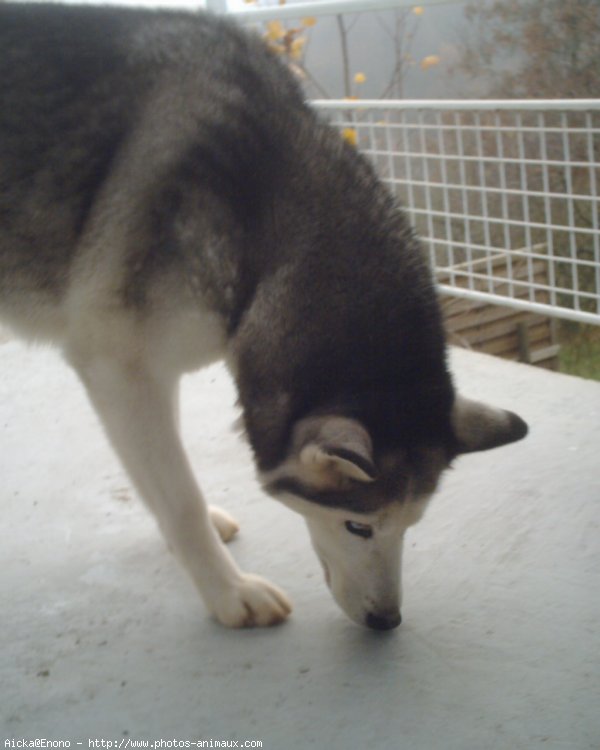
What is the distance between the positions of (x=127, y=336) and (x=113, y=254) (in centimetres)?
16

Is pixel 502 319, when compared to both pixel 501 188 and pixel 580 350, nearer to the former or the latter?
pixel 580 350

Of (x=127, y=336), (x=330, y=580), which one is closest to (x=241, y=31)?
(x=127, y=336)

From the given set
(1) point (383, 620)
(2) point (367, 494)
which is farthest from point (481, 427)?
(1) point (383, 620)

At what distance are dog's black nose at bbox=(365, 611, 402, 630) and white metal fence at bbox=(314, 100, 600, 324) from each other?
1459mm

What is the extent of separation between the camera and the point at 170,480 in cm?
191

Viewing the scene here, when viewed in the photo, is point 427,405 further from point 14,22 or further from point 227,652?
point 14,22

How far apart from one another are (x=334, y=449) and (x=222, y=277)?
0.51m

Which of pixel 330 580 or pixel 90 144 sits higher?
pixel 90 144

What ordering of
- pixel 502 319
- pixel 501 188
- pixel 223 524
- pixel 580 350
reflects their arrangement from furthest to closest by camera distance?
pixel 502 319
pixel 580 350
pixel 501 188
pixel 223 524

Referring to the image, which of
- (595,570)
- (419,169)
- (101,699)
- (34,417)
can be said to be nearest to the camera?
(101,699)

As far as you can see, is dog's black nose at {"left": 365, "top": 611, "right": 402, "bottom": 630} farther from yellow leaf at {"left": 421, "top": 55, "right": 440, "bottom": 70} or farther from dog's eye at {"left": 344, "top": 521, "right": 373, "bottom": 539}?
yellow leaf at {"left": 421, "top": 55, "right": 440, "bottom": 70}

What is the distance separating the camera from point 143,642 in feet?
6.15

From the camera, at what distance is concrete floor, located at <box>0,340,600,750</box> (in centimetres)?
162

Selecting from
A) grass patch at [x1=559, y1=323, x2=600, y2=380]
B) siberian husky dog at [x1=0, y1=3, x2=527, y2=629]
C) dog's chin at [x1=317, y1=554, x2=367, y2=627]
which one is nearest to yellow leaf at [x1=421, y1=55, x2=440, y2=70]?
grass patch at [x1=559, y1=323, x2=600, y2=380]
